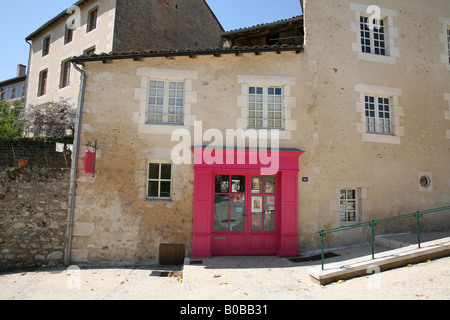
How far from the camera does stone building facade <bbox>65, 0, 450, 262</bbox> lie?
6566 millimetres

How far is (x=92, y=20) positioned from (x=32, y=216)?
10.5 m

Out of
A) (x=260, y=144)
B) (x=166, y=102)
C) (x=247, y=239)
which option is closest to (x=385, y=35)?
(x=260, y=144)

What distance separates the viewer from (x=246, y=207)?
22.6 feet

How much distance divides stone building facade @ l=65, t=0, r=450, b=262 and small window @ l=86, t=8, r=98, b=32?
762 cm

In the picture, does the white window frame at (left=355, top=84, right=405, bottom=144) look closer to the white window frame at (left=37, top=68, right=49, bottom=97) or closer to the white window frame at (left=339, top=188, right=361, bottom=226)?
the white window frame at (left=339, top=188, right=361, bottom=226)

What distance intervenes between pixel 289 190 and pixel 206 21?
12788 mm

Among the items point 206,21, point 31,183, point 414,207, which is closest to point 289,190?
point 414,207

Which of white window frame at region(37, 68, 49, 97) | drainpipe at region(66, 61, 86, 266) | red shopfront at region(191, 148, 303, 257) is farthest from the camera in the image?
white window frame at region(37, 68, 49, 97)

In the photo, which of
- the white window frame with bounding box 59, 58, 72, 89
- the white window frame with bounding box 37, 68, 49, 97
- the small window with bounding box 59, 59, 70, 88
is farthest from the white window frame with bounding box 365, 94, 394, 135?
the white window frame with bounding box 37, 68, 49, 97

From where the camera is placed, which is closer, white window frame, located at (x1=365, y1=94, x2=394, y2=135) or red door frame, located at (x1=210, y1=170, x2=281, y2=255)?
red door frame, located at (x1=210, y1=170, x2=281, y2=255)

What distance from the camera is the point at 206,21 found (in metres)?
15.8

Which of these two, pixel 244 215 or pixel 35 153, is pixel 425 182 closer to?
pixel 244 215

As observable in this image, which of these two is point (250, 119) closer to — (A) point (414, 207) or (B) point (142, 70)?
(B) point (142, 70)
